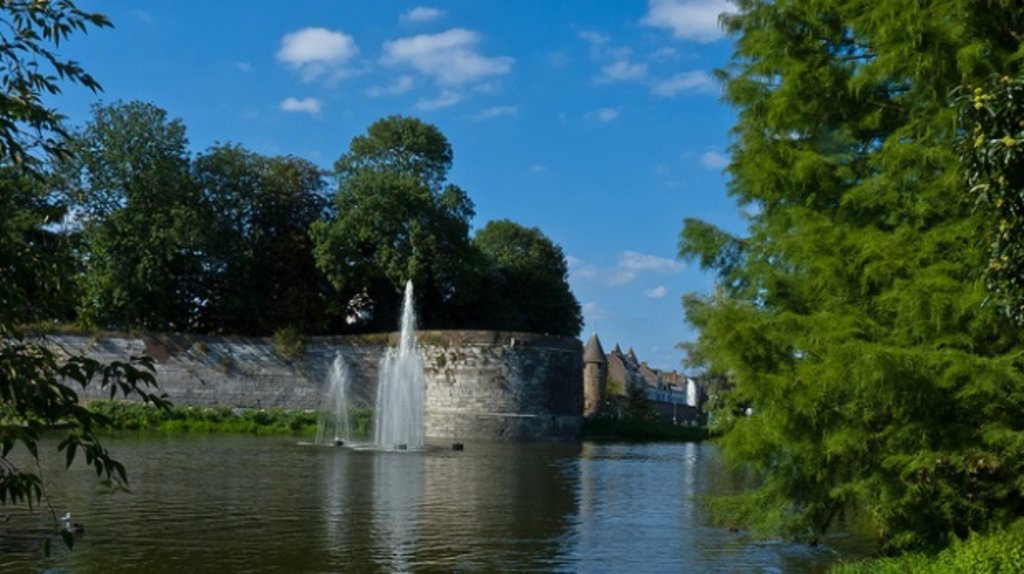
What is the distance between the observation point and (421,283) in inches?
1919

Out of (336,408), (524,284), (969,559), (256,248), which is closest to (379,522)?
(969,559)

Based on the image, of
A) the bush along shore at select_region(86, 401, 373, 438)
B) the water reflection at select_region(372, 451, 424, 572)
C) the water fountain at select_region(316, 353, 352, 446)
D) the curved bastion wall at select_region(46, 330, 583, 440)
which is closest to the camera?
the water reflection at select_region(372, 451, 424, 572)

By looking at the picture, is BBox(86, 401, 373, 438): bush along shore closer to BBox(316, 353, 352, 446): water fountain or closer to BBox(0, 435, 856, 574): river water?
BBox(316, 353, 352, 446): water fountain

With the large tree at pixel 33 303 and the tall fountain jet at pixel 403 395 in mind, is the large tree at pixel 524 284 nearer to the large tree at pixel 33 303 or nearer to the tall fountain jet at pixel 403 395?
the tall fountain jet at pixel 403 395

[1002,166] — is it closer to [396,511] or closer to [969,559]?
[969,559]

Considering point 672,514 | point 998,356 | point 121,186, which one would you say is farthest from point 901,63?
point 121,186

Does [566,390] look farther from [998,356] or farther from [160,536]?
[998,356]

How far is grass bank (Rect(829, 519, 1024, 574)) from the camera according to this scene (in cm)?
834

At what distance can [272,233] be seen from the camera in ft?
169

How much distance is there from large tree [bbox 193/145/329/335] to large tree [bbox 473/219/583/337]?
30.9ft

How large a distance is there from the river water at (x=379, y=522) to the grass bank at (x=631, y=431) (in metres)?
25.4

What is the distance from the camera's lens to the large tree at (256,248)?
157 ft

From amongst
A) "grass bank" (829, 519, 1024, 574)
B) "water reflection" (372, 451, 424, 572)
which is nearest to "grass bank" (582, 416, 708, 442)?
"water reflection" (372, 451, 424, 572)

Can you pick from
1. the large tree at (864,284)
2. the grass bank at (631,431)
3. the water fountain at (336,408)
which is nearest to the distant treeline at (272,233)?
the water fountain at (336,408)
